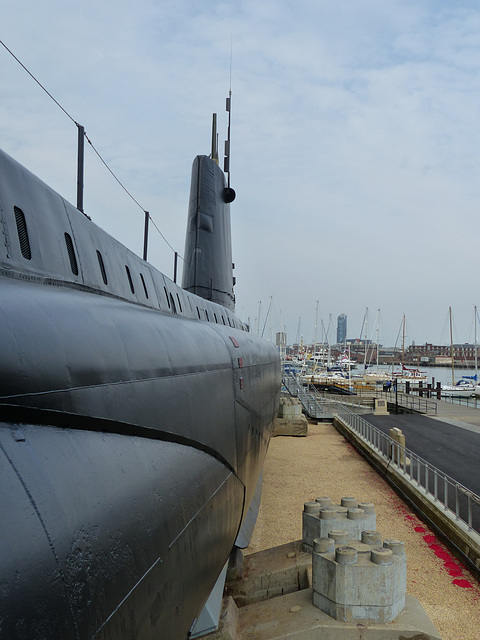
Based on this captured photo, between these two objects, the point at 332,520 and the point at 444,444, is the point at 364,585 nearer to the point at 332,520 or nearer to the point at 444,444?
the point at 332,520

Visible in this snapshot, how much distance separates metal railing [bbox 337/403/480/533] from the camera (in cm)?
902

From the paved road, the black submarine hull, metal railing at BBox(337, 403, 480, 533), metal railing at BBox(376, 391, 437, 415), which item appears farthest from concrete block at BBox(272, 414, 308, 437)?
the black submarine hull

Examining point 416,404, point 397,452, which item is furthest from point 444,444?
point 416,404

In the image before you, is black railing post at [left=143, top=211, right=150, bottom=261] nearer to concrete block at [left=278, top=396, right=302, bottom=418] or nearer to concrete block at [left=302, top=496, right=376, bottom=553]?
concrete block at [left=302, top=496, right=376, bottom=553]

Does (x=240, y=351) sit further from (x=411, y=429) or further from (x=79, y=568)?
(x=411, y=429)

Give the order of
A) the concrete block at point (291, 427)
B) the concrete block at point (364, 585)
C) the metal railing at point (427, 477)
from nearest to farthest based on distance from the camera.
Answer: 1. the concrete block at point (364, 585)
2. the metal railing at point (427, 477)
3. the concrete block at point (291, 427)

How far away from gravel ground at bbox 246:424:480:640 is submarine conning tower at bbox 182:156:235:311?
5.28 metres

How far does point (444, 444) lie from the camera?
1766 cm

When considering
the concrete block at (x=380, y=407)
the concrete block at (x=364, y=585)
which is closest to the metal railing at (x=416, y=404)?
the concrete block at (x=380, y=407)

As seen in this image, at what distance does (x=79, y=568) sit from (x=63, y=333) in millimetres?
1052

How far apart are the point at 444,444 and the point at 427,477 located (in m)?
7.50

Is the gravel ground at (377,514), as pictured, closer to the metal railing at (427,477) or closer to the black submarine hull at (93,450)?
the metal railing at (427,477)

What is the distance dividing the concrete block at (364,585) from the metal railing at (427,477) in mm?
3226

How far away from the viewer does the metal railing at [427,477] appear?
355 inches
